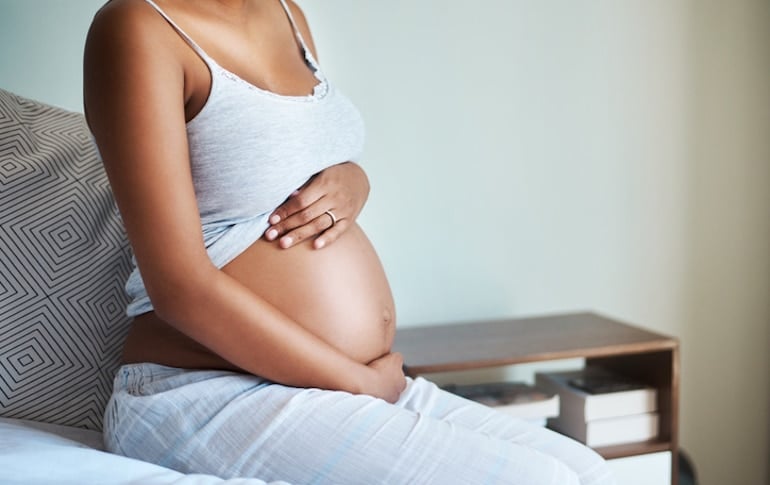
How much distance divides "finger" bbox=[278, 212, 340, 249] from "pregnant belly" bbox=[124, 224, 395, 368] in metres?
0.01

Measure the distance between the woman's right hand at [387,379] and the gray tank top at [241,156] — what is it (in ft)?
0.77

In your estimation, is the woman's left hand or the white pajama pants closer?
the white pajama pants

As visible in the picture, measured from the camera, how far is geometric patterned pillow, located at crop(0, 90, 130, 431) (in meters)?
1.11

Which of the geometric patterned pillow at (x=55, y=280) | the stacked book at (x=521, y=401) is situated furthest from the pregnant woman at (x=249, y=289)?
the stacked book at (x=521, y=401)

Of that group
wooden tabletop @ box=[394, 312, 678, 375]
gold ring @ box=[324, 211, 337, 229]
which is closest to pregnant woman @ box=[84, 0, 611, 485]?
gold ring @ box=[324, 211, 337, 229]

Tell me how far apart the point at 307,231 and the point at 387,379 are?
220 millimetres

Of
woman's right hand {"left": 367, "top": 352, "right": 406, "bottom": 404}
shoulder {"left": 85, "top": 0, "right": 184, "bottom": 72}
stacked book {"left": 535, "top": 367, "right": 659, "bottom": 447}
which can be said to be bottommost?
stacked book {"left": 535, "top": 367, "right": 659, "bottom": 447}

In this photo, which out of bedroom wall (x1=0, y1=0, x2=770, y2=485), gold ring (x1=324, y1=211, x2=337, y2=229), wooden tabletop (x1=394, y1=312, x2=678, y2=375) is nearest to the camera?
gold ring (x1=324, y1=211, x2=337, y2=229)

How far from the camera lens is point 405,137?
5.53 ft

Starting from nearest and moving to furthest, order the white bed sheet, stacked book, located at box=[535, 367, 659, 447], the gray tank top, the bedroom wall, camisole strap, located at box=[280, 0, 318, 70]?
the white bed sheet → the gray tank top → camisole strap, located at box=[280, 0, 318, 70] → stacked book, located at box=[535, 367, 659, 447] → the bedroom wall

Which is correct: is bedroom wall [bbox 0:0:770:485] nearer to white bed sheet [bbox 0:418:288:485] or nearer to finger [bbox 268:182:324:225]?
finger [bbox 268:182:324:225]

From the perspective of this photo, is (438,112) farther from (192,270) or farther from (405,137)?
(192,270)

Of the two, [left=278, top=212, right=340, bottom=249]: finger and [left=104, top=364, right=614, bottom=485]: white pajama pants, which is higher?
[left=278, top=212, right=340, bottom=249]: finger

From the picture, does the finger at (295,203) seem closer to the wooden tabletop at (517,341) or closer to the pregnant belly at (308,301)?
the pregnant belly at (308,301)
